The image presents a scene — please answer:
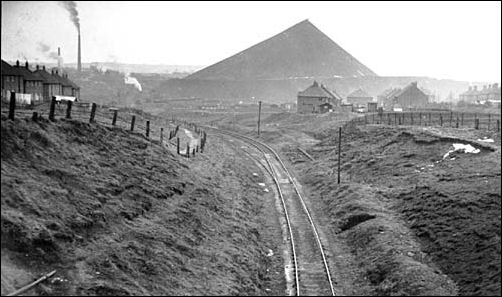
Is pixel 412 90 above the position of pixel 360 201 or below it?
above

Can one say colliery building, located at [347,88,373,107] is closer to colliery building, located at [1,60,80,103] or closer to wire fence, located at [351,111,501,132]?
wire fence, located at [351,111,501,132]

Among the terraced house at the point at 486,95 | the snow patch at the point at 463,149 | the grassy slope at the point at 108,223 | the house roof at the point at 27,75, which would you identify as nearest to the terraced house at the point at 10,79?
the house roof at the point at 27,75

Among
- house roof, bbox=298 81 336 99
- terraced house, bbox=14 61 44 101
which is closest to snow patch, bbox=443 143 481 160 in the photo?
terraced house, bbox=14 61 44 101

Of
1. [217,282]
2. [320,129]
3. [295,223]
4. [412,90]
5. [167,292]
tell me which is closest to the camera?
[167,292]

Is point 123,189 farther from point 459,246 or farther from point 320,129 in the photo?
point 320,129

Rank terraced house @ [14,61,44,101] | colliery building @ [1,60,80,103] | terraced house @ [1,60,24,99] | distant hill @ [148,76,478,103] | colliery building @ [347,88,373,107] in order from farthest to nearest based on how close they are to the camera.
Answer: distant hill @ [148,76,478,103] → colliery building @ [347,88,373,107] → terraced house @ [14,61,44,101] → colliery building @ [1,60,80,103] → terraced house @ [1,60,24,99]

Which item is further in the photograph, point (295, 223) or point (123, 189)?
point (295, 223)

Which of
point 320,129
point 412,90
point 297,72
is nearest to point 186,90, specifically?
point 297,72
